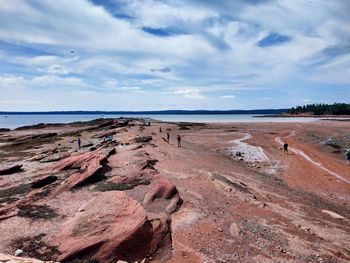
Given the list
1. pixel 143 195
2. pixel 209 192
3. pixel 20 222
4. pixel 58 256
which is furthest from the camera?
pixel 209 192

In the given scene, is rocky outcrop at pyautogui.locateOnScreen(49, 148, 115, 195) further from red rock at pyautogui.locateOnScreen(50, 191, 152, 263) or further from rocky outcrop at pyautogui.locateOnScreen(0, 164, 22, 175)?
red rock at pyautogui.locateOnScreen(50, 191, 152, 263)

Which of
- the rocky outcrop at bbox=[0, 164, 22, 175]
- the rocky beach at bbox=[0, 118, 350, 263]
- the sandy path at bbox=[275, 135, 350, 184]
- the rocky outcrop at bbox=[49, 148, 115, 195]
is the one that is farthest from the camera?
the sandy path at bbox=[275, 135, 350, 184]

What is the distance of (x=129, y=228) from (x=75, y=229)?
2404mm

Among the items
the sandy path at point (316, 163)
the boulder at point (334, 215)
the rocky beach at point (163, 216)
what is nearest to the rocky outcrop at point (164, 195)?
the rocky beach at point (163, 216)

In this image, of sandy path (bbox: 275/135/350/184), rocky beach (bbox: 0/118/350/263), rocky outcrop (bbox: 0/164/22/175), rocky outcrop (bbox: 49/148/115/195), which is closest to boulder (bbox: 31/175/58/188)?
rocky beach (bbox: 0/118/350/263)

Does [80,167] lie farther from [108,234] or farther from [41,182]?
[108,234]

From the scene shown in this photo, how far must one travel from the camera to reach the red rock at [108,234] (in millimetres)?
14062

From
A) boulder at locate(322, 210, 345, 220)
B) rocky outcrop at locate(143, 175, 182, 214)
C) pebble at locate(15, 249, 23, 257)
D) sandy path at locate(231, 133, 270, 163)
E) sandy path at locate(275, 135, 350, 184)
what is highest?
rocky outcrop at locate(143, 175, 182, 214)

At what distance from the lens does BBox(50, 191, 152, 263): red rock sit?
554 inches

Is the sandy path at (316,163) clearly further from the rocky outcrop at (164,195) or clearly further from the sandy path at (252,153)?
the rocky outcrop at (164,195)

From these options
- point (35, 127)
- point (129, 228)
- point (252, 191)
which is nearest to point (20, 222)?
point (129, 228)

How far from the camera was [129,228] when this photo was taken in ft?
49.7

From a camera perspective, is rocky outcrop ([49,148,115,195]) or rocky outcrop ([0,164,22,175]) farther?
rocky outcrop ([0,164,22,175])

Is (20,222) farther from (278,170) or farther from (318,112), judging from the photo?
(318,112)
